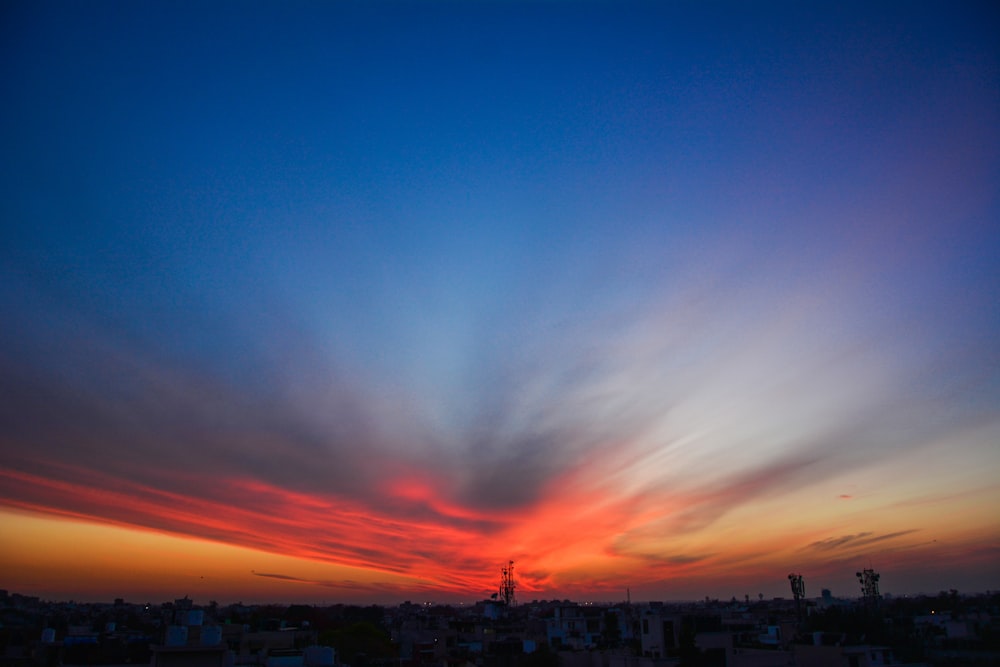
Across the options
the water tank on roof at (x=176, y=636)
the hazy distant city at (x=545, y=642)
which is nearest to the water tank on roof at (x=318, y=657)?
the hazy distant city at (x=545, y=642)

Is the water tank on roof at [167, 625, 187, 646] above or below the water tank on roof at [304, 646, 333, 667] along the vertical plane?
A: above

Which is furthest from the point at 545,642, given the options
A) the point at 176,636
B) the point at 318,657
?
the point at 176,636

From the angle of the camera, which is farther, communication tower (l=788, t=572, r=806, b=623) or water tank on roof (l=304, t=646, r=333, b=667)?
communication tower (l=788, t=572, r=806, b=623)

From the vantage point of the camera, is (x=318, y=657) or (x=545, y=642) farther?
(x=545, y=642)

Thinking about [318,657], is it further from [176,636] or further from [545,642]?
[545,642]

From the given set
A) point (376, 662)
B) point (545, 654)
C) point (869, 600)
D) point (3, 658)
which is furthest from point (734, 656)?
point (869, 600)

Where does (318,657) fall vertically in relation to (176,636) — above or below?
below

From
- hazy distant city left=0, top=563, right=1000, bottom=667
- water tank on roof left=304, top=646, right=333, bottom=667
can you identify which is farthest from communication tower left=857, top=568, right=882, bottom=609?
water tank on roof left=304, top=646, right=333, bottom=667

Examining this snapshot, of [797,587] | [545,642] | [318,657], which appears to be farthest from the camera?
[797,587]

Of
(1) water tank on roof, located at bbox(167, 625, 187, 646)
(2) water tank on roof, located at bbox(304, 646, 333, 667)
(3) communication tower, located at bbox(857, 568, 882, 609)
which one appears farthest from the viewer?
(3) communication tower, located at bbox(857, 568, 882, 609)

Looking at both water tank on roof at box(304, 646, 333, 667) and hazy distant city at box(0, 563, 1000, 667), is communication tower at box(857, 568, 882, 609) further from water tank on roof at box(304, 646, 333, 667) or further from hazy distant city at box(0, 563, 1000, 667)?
water tank on roof at box(304, 646, 333, 667)

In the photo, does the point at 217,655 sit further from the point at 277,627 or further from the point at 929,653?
the point at 929,653

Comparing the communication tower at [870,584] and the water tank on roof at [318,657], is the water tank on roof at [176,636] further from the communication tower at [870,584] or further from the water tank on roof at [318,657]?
the communication tower at [870,584]

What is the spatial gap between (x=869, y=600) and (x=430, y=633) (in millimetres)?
34791
